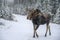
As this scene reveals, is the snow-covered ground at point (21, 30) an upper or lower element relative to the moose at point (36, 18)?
lower

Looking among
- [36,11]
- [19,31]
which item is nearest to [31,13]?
[36,11]

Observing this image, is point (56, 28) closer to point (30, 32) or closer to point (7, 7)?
point (30, 32)

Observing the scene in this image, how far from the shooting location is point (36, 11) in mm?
1812

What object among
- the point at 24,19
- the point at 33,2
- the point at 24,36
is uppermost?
the point at 33,2

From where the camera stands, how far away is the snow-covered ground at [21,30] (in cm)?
180

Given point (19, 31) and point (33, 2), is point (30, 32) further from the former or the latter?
point (33, 2)

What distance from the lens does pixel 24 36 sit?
1809 mm

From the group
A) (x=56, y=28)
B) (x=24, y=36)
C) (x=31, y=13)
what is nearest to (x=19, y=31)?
(x=24, y=36)

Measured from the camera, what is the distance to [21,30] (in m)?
1.82

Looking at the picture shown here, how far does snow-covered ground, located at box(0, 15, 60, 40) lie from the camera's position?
1.80m

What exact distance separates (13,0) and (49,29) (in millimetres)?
362

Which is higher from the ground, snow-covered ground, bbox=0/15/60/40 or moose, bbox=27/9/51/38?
moose, bbox=27/9/51/38

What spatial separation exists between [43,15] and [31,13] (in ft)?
0.32

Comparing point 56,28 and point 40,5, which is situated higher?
point 40,5
